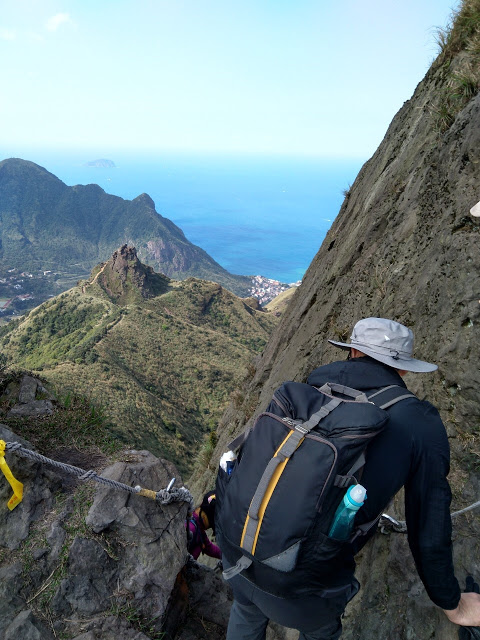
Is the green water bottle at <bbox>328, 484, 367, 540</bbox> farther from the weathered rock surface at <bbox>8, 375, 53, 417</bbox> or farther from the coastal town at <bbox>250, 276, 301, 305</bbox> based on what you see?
the coastal town at <bbox>250, 276, 301, 305</bbox>

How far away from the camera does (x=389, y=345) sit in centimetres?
246

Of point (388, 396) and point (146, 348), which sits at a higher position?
point (388, 396)

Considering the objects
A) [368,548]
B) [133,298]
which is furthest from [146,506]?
[133,298]

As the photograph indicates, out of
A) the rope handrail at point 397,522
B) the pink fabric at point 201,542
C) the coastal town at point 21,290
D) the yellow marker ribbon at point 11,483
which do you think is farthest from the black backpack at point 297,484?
the coastal town at point 21,290

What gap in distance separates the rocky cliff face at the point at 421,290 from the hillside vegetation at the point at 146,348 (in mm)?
7566

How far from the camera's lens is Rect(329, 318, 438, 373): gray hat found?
242 centimetres

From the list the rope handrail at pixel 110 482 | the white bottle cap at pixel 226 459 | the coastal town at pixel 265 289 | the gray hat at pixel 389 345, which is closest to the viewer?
the gray hat at pixel 389 345

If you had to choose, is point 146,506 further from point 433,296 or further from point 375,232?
point 375,232

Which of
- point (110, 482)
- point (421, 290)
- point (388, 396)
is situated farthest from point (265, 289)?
point (388, 396)

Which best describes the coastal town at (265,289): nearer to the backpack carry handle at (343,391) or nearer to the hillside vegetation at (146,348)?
the hillside vegetation at (146,348)

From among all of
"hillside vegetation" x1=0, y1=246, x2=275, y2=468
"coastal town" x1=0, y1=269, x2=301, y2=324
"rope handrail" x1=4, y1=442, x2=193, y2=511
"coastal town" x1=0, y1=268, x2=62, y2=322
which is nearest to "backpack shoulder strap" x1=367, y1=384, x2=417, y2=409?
"rope handrail" x1=4, y1=442, x2=193, y2=511

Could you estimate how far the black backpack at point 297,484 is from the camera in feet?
6.13

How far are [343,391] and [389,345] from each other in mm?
513

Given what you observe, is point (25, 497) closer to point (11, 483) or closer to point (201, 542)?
point (11, 483)
